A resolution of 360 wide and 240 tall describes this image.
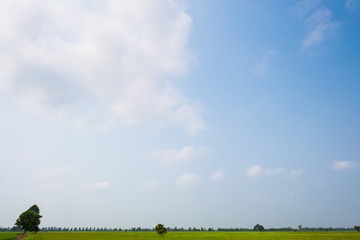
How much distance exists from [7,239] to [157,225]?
163ft

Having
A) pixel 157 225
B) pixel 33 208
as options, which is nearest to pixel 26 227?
pixel 33 208

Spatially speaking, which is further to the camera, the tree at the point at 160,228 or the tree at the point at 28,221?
the tree at the point at 160,228

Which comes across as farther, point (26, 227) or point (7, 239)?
point (26, 227)

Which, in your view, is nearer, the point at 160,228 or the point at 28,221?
the point at 28,221

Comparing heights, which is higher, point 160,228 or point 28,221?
point 28,221

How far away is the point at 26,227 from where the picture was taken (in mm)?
78188

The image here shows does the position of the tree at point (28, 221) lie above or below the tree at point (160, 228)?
above

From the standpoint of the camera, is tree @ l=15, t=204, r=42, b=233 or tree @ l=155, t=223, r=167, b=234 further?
tree @ l=155, t=223, r=167, b=234

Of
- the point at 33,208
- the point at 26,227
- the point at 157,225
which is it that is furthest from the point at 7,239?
the point at 157,225

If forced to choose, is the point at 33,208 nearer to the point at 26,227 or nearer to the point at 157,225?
the point at 26,227

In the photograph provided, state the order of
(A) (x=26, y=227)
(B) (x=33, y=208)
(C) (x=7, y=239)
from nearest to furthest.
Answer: (C) (x=7, y=239) → (A) (x=26, y=227) → (B) (x=33, y=208)

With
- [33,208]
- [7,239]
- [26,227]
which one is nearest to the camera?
[7,239]

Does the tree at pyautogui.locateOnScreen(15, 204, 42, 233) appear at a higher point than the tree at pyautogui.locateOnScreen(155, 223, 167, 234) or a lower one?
higher

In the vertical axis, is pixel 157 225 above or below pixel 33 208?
below
